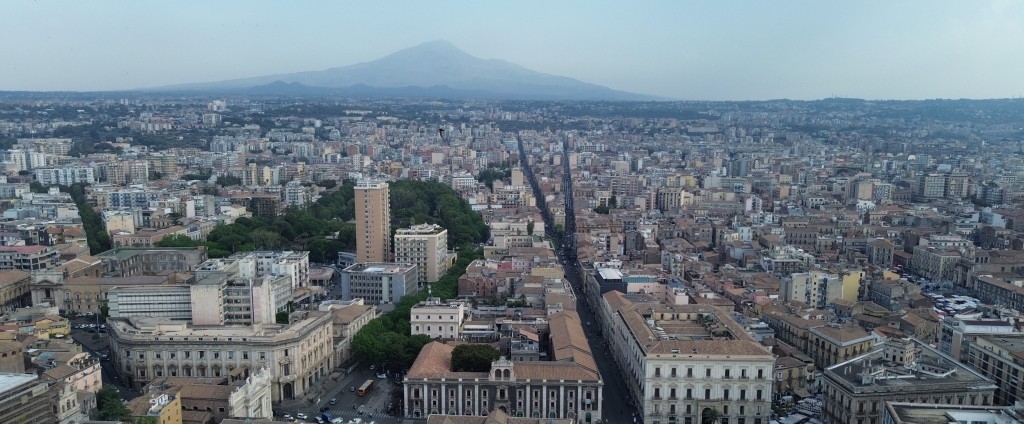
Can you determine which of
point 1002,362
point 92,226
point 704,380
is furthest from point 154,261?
point 1002,362

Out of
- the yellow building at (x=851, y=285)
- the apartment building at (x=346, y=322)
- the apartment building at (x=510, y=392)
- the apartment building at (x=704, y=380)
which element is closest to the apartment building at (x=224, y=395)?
the apartment building at (x=510, y=392)

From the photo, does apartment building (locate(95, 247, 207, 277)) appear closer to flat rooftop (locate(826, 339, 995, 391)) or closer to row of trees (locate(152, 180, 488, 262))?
row of trees (locate(152, 180, 488, 262))

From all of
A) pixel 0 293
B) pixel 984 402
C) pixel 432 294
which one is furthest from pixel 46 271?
pixel 984 402

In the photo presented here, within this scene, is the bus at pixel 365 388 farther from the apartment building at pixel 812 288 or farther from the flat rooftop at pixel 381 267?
the apartment building at pixel 812 288

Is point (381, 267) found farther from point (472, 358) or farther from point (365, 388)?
point (472, 358)

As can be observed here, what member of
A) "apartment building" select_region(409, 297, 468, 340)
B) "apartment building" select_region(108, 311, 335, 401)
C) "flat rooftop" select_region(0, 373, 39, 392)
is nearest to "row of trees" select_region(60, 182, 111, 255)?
"apartment building" select_region(108, 311, 335, 401)
